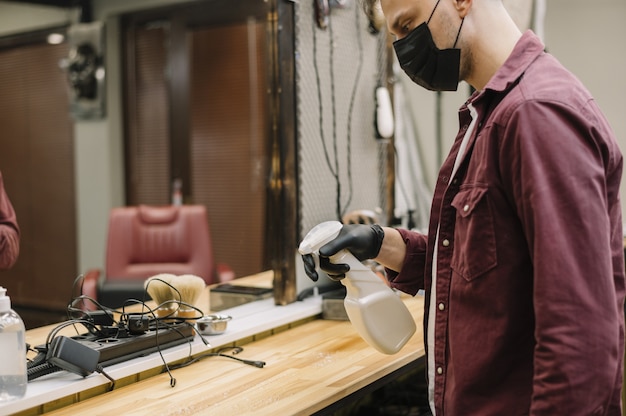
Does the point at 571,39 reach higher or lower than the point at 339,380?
higher

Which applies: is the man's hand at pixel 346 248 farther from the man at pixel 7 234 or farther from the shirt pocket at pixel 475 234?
the man at pixel 7 234

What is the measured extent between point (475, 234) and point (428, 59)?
41 centimetres

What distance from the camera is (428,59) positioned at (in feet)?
4.44

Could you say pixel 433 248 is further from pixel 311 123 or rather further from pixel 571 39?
pixel 571 39

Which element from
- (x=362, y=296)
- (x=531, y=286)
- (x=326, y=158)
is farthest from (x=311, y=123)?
(x=531, y=286)

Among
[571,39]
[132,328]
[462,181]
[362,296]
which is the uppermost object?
[571,39]

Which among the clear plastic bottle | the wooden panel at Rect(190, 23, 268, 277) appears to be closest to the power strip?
the clear plastic bottle

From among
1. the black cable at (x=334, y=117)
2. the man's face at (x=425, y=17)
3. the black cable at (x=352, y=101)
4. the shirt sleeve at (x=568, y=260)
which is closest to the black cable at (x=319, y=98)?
the black cable at (x=334, y=117)

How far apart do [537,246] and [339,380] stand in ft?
2.42

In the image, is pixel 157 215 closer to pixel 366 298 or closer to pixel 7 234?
pixel 7 234

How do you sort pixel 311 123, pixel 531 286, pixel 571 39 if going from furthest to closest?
1. pixel 571 39
2. pixel 311 123
3. pixel 531 286

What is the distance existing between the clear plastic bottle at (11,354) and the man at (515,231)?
2.70ft

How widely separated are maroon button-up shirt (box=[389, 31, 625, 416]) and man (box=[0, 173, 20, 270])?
146 cm

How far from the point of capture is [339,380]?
5.28 feet
